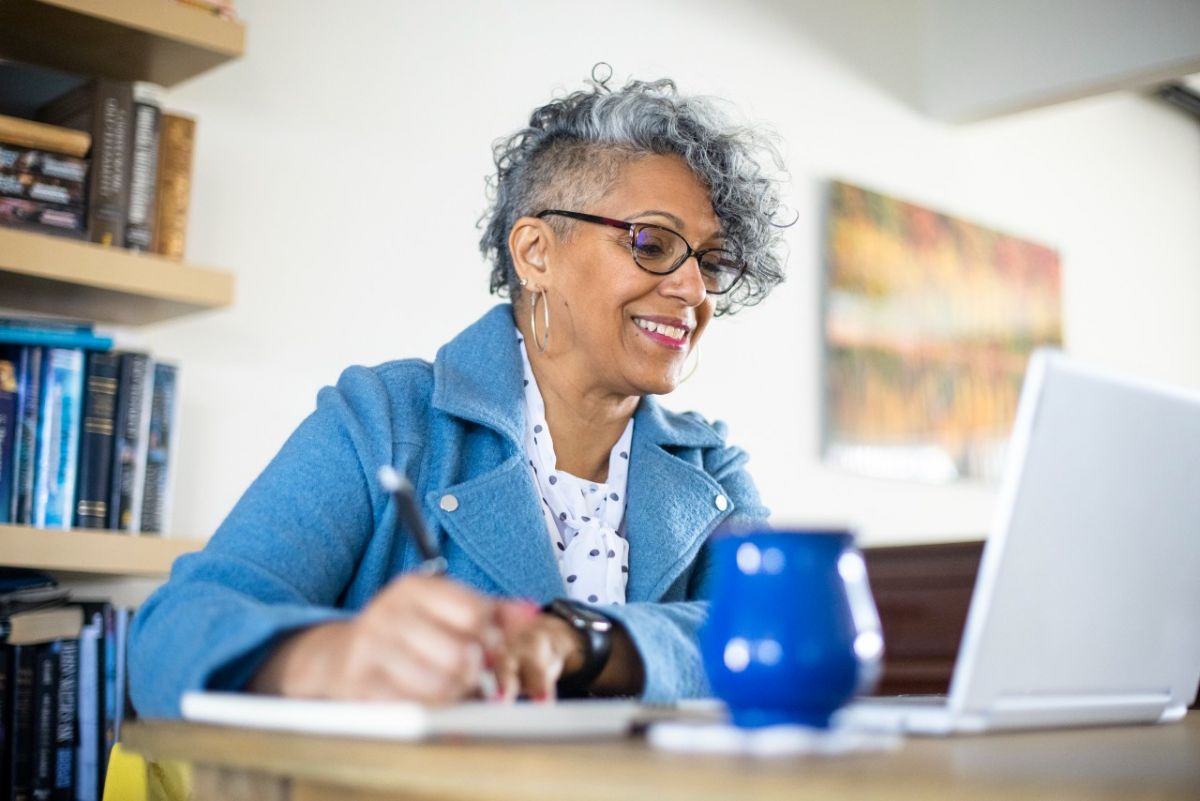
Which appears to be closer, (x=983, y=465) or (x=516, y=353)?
(x=516, y=353)

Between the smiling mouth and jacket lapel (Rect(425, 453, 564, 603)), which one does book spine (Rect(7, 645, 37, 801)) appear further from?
the smiling mouth

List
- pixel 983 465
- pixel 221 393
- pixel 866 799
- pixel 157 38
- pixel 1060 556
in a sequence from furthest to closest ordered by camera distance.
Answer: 1. pixel 983 465
2. pixel 221 393
3. pixel 157 38
4. pixel 1060 556
5. pixel 866 799

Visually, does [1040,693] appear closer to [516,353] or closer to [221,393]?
[516,353]

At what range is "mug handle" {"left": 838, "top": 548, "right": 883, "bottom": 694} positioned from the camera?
0.80m

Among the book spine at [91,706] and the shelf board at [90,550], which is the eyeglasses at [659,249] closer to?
the shelf board at [90,550]

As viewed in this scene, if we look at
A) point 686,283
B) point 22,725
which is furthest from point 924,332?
point 22,725

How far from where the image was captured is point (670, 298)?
1.81 m

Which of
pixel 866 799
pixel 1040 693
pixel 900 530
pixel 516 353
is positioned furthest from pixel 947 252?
pixel 866 799

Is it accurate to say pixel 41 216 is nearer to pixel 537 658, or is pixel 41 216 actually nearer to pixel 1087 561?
pixel 537 658

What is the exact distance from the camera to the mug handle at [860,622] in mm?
800

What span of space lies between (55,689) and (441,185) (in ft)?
4.70

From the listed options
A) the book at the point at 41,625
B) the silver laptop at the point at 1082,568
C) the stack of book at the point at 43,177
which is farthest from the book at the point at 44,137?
the silver laptop at the point at 1082,568

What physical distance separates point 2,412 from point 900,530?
2.90 metres

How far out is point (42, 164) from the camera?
2055 millimetres
